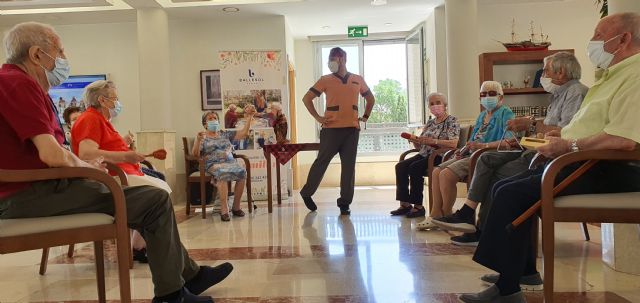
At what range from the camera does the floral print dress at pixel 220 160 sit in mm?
5016

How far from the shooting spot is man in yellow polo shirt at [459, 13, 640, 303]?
1.85m

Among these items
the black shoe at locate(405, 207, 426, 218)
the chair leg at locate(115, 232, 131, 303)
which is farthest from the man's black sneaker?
the black shoe at locate(405, 207, 426, 218)

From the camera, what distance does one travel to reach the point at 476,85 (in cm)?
634

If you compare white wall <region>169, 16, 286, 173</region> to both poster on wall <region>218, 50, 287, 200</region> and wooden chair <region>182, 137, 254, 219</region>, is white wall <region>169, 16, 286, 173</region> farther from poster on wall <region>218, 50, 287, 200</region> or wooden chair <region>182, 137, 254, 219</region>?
wooden chair <region>182, 137, 254, 219</region>

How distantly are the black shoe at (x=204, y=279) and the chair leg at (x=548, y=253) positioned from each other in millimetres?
1379

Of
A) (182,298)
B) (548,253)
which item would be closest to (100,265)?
(182,298)

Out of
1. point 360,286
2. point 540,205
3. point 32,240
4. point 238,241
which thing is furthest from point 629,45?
point 238,241

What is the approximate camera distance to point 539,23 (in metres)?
7.24

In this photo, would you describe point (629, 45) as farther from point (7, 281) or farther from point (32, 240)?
point (7, 281)

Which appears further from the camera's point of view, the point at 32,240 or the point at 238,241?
the point at 238,241

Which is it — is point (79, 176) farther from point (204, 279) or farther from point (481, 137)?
point (481, 137)

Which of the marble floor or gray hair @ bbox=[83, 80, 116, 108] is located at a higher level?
gray hair @ bbox=[83, 80, 116, 108]

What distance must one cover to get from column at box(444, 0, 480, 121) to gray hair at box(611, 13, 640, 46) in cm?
433

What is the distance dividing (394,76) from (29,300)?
25.4 ft
